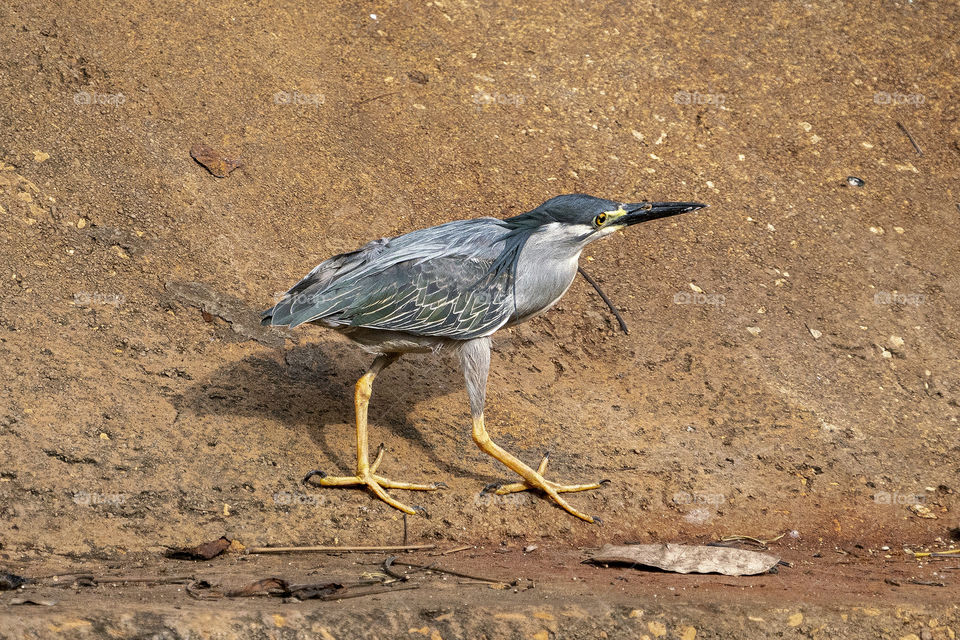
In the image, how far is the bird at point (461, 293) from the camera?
17.3 feet

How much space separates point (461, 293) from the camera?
5301 millimetres

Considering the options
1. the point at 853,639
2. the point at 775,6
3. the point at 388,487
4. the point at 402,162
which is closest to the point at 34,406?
the point at 388,487

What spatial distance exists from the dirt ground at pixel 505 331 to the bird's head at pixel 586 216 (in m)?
1.49

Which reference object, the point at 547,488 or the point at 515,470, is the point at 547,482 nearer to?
the point at 547,488

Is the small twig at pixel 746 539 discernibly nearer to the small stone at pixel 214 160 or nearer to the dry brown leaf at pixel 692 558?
the dry brown leaf at pixel 692 558

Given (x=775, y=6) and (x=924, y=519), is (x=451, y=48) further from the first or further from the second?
(x=924, y=519)

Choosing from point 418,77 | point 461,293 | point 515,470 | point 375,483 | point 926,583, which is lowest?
point 926,583

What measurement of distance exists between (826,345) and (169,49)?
6.24 m

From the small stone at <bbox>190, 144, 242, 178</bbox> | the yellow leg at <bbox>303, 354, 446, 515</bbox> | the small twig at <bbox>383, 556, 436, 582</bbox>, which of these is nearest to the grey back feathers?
the yellow leg at <bbox>303, 354, 446, 515</bbox>

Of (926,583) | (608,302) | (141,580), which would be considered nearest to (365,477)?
(141,580)

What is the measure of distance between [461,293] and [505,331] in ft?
5.83

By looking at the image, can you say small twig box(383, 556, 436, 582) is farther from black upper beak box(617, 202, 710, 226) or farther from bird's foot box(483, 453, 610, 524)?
black upper beak box(617, 202, 710, 226)

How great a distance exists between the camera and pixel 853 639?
14.3 ft

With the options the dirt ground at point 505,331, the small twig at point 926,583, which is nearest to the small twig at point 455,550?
the dirt ground at point 505,331
